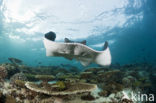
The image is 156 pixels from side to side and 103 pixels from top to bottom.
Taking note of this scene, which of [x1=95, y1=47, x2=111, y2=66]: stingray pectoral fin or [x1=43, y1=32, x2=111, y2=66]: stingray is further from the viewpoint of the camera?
[x1=95, y1=47, x2=111, y2=66]: stingray pectoral fin

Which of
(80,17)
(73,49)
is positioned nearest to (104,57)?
(73,49)

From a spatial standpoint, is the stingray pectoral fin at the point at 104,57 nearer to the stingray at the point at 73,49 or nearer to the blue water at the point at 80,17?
the stingray at the point at 73,49

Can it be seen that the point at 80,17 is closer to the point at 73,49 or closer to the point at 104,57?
the point at 104,57

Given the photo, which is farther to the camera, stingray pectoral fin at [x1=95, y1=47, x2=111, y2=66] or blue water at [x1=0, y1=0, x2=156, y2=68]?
blue water at [x1=0, y1=0, x2=156, y2=68]

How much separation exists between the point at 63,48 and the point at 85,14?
17.8 m

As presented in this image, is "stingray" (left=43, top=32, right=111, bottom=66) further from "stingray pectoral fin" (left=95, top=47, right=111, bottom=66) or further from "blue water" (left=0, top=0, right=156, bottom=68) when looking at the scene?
"blue water" (left=0, top=0, right=156, bottom=68)

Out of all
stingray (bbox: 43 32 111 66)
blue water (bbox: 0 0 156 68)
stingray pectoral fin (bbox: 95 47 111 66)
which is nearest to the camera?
stingray (bbox: 43 32 111 66)

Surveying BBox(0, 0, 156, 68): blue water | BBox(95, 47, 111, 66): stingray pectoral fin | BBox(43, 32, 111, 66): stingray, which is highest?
BBox(0, 0, 156, 68): blue water

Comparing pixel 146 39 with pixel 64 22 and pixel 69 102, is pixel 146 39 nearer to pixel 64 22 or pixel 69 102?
pixel 64 22

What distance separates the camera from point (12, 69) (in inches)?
335

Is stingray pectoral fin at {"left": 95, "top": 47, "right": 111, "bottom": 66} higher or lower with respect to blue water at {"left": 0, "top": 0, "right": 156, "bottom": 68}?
lower

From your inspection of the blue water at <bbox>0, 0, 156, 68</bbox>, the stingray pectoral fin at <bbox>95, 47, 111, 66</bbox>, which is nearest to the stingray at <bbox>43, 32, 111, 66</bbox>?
the stingray pectoral fin at <bbox>95, 47, 111, 66</bbox>

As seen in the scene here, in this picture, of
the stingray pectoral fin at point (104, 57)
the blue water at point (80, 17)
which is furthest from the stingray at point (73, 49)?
the blue water at point (80, 17)

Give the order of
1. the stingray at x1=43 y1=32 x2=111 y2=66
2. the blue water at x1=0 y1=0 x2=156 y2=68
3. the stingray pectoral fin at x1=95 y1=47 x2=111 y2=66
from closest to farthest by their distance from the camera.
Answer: the stingray at x1=43 y1=32 x2=111 y2=66
the stingray pectoral fin at x1=95 y1=47 x2=111 y2=66
the blue water at x1=0 y1=0 x2=156 y2=68
